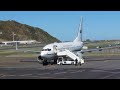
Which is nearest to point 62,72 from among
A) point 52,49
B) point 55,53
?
point 52,49

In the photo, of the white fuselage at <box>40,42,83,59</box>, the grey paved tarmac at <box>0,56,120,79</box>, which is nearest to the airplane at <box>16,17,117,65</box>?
the white fuselage at <box>40,42,83,59</box>

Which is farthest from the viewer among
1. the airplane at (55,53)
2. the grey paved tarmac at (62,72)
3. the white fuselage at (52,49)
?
the airplane at (55,53)

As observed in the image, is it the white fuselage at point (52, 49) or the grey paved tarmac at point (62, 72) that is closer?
the grey paved tarmac at point (62, 72)

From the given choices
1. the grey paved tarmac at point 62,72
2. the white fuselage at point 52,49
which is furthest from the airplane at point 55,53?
the grey paved tarmac at point 62,72

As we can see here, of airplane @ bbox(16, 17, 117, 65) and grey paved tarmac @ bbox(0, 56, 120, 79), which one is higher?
airplane @ bbox(16, 17, 117, 65)

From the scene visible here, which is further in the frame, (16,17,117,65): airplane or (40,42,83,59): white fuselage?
(16,17,117,65): airplane

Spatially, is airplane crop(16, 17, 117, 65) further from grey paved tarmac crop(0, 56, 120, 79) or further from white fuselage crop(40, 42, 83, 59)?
grey paved tarmac crop(0, 56, 120, 79)

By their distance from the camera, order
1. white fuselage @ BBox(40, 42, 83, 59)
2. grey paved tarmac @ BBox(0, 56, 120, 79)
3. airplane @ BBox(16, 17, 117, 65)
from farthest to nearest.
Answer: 1. airplane @ BBox(16, 17, 117, 65)
2. white fuselage @ BBox(40, 42, 83, 59)
3. grey paved tarmac @ BBox(0, 56, 120, 79)

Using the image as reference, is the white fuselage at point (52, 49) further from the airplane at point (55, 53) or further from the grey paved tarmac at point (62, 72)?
the grey paved tarmac at point (62, 72)

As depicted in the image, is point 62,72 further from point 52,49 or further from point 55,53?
point 55,53
